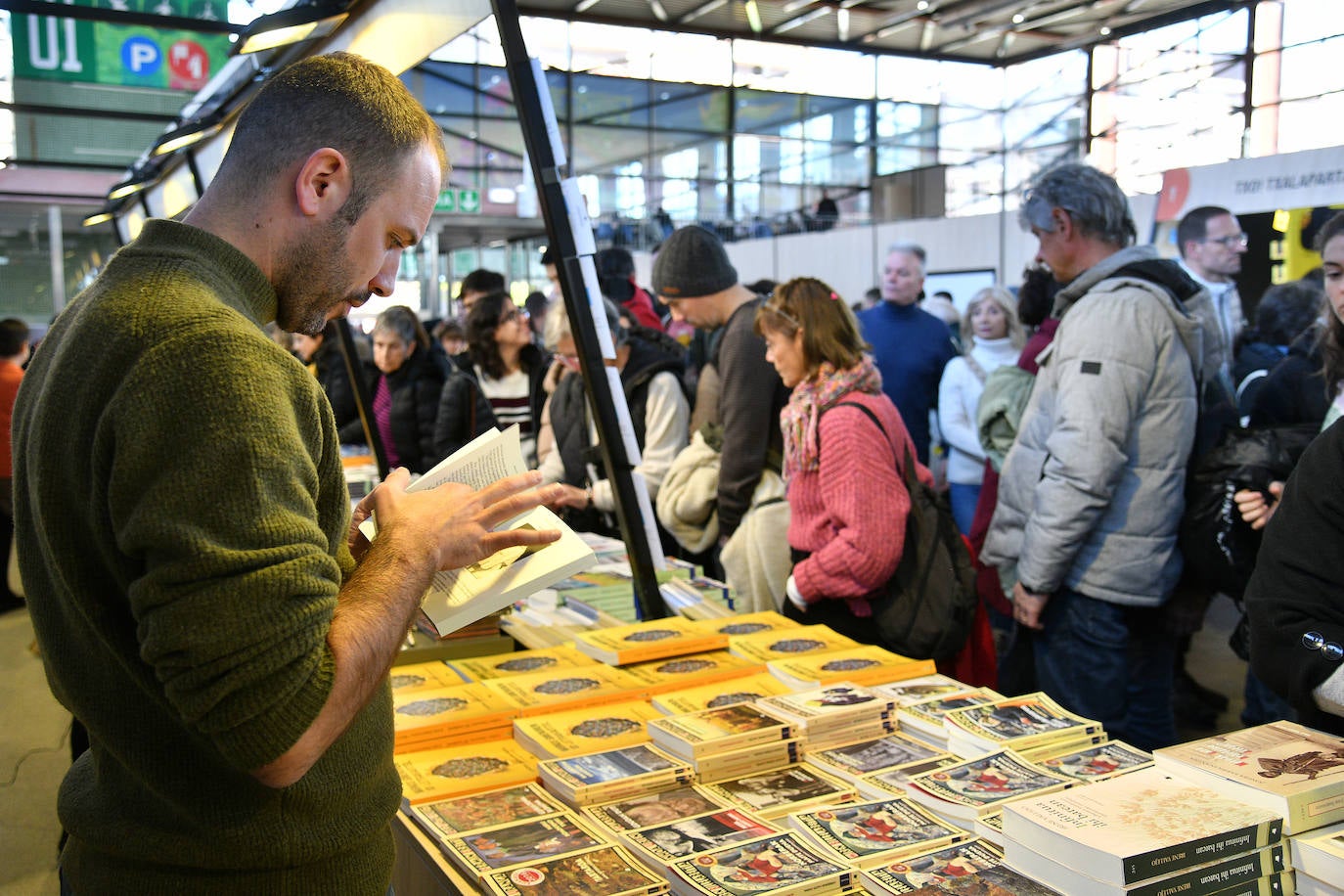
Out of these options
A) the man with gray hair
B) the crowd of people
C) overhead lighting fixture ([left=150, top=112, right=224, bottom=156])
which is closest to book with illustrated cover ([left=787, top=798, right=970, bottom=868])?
the crowd of people

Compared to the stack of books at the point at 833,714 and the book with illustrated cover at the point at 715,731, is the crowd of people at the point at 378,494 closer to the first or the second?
the book with illustrated cover at the point at 715,731

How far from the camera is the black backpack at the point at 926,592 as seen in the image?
8.62 ft

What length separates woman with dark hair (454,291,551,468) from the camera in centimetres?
477

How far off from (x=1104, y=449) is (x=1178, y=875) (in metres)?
1.50

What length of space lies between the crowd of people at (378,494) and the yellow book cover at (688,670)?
20.8 inches

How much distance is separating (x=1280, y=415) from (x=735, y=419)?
188 centimetres

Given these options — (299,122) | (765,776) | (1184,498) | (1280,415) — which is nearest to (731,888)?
(765,776)

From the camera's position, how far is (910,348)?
525 cm

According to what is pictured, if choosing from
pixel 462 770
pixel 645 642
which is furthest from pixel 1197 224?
pixel 462 770

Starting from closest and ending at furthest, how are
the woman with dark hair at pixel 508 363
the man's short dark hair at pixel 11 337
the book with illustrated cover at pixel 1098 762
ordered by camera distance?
the book with illustrated cover at pixel 1098 762 < the woman with dark hair at pixel 508 363 < the man's short dark hair at pixel 11 337

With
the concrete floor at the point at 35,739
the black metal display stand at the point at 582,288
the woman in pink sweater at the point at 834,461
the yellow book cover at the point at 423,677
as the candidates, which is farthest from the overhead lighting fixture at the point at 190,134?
the yellow book cover at the point at 423,677

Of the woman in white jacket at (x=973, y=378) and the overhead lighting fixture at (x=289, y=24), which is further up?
the overhead lighting fixture at (x=289, y=24)

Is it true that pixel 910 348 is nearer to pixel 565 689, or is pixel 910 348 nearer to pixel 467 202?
pixel 565 689

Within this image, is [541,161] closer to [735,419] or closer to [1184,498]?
[735,419]
